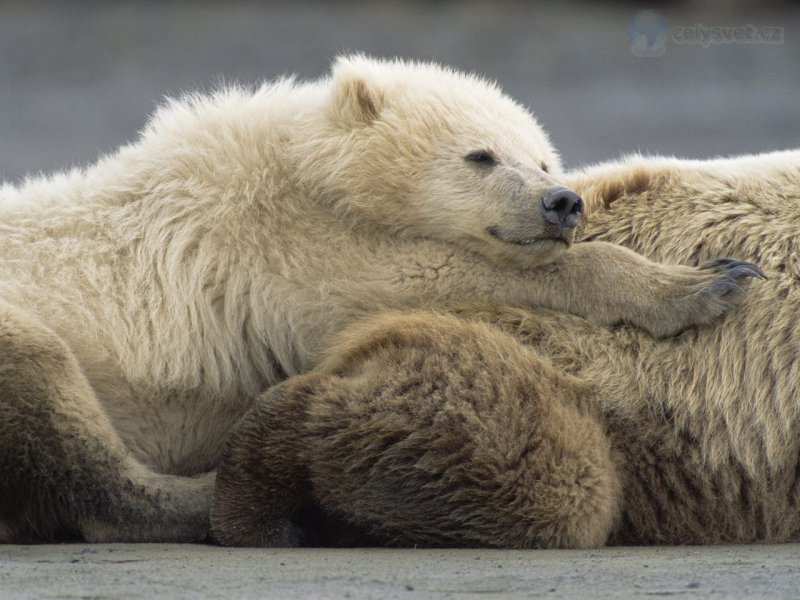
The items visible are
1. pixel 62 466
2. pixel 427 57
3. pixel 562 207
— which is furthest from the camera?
pixel 427 57

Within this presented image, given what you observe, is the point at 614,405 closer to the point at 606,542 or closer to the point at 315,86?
the point at 606,542

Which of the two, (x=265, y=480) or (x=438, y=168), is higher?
(x=438, y=168)

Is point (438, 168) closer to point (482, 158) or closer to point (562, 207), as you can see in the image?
point (482, 158)

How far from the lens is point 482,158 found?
6.04 metres

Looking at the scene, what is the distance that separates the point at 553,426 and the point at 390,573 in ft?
4.00

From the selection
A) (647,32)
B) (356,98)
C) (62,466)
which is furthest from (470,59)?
(62,466)

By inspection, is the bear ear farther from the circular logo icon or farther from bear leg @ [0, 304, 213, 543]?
the circular logo icon

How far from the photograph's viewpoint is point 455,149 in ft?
19.9

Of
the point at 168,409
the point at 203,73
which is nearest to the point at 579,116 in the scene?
the point at 203,73

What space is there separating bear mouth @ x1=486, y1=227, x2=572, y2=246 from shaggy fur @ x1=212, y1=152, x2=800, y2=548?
281mm

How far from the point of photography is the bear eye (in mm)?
6027

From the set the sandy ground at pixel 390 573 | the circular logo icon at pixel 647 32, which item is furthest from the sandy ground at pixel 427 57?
the sandy ground at pixel 390 573

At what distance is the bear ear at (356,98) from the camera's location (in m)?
6.13

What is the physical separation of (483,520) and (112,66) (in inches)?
621
